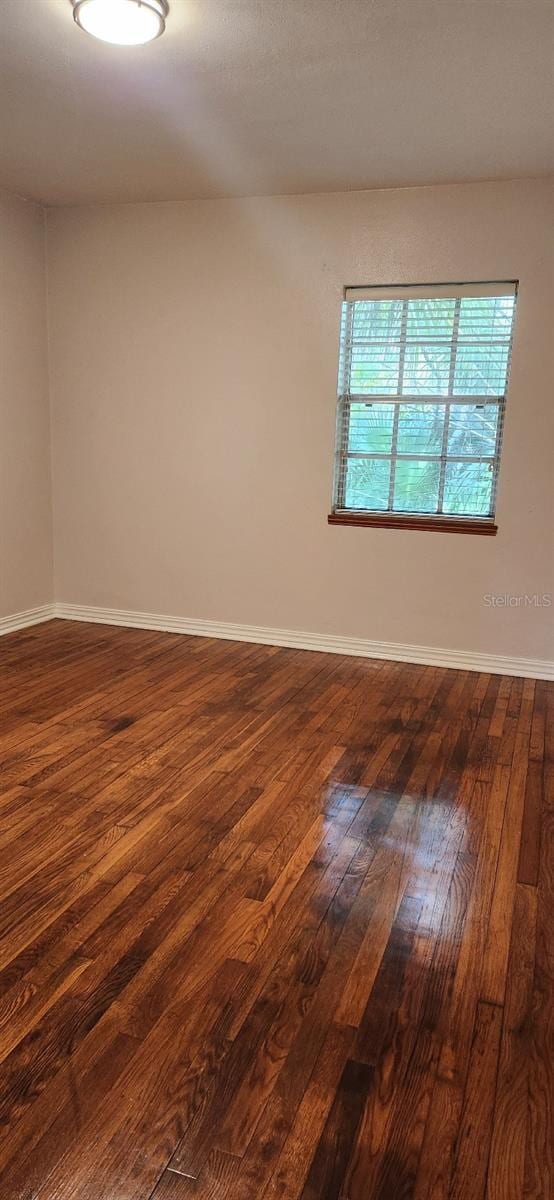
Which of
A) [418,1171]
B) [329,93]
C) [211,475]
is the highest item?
[329,93]

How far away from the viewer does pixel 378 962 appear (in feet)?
6.01

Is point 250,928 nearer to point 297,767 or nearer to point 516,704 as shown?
point 297,767

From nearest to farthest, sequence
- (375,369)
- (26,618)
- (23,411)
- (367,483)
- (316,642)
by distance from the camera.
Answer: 1. (375,369)
2. (367,483)
3. (316,642)
4. (23,411)
5. (26,618)

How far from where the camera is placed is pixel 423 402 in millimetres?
4305

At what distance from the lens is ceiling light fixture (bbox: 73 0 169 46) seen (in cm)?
242

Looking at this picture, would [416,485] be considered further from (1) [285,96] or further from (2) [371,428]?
(1) [285,96]

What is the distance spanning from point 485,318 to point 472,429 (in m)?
0.60

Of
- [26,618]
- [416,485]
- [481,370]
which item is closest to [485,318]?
[481,370]

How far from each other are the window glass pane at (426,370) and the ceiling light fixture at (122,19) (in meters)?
2.15

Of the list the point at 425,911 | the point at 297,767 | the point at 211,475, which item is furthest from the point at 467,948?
the point at 211,475

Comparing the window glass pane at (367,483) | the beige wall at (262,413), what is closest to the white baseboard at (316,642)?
the beige wall at (262,413)

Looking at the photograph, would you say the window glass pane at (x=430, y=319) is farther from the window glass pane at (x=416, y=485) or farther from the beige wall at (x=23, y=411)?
the beige wall at (x=23, y=411)

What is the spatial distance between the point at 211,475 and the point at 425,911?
3301 millimetres

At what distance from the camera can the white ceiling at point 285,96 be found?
2.51 meters
